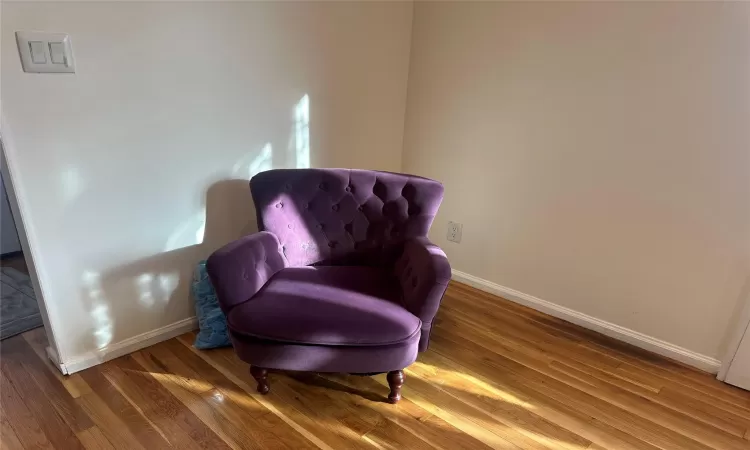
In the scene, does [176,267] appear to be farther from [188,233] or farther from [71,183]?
[71,183]

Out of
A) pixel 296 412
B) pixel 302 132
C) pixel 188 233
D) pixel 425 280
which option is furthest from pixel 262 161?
pixel 296 412

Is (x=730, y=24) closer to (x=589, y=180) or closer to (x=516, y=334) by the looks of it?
(x=589, y=180)

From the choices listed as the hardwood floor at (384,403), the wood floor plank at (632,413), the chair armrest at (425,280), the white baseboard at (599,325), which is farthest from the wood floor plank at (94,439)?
the white baseboard at (599,325)

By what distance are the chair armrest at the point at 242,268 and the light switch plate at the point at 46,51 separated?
0.84 meters

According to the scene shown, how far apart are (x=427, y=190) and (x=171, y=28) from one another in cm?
123

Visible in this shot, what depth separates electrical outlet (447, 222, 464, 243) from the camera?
287 cm

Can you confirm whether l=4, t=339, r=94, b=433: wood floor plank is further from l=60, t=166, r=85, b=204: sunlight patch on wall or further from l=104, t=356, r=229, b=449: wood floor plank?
l=60, t=166, r=85, b=204: sunlight patch on wall

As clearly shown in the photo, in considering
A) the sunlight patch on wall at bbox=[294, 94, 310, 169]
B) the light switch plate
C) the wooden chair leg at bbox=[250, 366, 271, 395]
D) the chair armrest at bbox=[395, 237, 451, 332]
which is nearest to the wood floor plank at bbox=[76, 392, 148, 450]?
the wooden chair leg at bbox=[250, 366, 271, 395]

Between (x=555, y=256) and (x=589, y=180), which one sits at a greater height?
(x=589, y=180)

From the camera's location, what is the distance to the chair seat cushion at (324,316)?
1.62 m

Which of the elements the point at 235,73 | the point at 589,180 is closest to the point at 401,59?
the point at 235,73

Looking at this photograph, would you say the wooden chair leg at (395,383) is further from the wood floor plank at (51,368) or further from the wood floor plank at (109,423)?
the wood floor plank at (51,368)

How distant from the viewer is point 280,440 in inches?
63.8

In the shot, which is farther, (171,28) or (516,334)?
(516,334)
